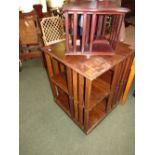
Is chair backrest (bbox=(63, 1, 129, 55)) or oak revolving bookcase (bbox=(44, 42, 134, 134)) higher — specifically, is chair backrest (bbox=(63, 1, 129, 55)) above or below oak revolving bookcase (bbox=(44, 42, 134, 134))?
above

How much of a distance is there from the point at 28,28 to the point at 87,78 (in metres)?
1.73

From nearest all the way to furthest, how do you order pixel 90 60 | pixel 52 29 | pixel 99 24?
pixel 90 60 → pixel 99 24 → pixel 52 29

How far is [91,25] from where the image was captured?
98 cm

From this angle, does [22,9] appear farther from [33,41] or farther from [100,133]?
[100,133]

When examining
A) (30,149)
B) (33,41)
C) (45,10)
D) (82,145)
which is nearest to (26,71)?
(33,41)

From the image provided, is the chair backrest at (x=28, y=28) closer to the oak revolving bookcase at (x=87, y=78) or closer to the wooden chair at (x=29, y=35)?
the wooden chair at (x=29, y=35)

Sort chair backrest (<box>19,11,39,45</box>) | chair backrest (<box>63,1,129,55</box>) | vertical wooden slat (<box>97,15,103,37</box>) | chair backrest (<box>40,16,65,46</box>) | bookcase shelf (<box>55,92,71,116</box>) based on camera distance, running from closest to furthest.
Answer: chair backrest (<box>63,1,129,55</box>) → vertical wooden slat (<box>97,15,103,37</box>) → bookcase shelf (<box>55,92,71,116</box>) → chair backrest (<box>40,16,65,46</box>) → chair backrest (<box>19,11,39,45</box>)

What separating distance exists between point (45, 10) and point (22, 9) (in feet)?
1.49

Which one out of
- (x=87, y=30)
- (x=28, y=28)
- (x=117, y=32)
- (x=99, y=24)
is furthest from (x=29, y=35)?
(x=117, y=32)

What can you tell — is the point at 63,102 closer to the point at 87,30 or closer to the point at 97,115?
the point at 97,115

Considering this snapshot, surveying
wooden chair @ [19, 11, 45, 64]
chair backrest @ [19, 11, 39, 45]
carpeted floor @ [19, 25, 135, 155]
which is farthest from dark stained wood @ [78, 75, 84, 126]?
chair backrest @ [19, 11, 39, 45]

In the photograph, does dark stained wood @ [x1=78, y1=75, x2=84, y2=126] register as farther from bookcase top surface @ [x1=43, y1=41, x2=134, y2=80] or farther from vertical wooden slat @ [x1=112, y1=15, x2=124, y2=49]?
vertical wooden slat @ [x1=112, y1=15, x2=124, y2=49]

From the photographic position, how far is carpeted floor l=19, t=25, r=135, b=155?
1.33 metres

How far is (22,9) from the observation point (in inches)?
90.3
